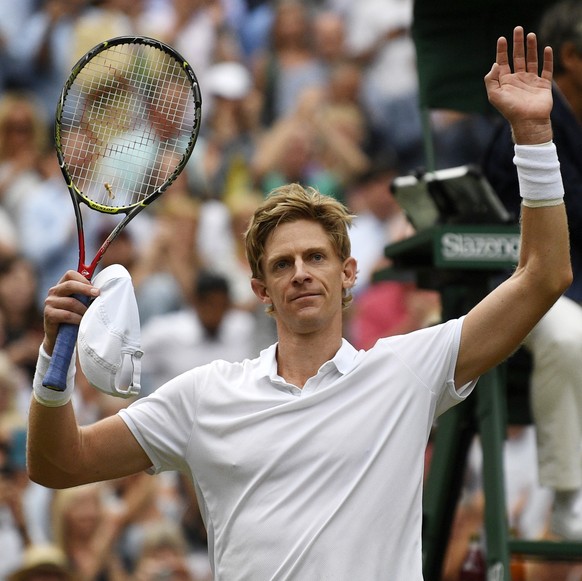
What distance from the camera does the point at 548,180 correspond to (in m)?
3.17

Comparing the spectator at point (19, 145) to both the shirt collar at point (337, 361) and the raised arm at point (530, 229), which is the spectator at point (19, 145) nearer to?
the shirt collar at point (337, 361)

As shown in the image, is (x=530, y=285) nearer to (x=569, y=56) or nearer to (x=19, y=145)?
(x=569, y=56)

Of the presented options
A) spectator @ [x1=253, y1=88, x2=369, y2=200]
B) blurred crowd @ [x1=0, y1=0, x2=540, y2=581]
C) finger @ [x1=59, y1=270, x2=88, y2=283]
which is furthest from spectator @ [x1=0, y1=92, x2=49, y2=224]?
finger @ [x1=59, y1=270, x2=88, y2=283]

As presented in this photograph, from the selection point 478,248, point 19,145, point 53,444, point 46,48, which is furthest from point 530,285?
point 46,48

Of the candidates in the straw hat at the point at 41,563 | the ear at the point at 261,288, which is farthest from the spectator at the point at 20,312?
the ear at the point at 261,288

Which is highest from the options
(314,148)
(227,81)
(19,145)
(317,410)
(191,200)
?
(227,81)

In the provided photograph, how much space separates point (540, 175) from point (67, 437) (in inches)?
52.1

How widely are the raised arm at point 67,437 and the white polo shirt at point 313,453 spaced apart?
0.05 meters

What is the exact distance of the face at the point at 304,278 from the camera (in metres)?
3.37

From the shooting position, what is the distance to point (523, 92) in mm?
3225

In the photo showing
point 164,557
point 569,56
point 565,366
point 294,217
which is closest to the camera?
point 294,217

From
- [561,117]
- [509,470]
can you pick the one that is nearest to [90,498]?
[509,470]

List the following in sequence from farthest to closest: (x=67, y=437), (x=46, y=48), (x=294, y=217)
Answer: (x=46, y=48), (x=294, y=217), (x=67, y=437)

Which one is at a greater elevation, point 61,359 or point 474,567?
point 61,359
